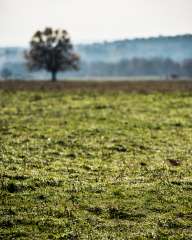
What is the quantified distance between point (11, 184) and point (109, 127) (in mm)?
13749

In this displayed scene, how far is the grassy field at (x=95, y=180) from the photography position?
10.9 metres

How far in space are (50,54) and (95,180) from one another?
318ft

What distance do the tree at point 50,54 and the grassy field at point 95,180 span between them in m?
82.7

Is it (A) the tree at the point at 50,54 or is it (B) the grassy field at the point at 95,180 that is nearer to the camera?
(B) the grassy field at the point at 95,180

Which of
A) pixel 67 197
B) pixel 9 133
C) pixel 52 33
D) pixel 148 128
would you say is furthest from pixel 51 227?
pixel 52 33

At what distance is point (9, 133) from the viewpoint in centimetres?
2412

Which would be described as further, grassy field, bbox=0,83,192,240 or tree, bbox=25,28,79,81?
tree, bbox=25,28,79,81

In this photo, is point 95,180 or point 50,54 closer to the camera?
point 95,180

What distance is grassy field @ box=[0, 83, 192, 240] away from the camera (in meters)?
10.9

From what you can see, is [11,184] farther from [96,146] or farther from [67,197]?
[96,146]

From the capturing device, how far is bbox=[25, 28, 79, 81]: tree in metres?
110

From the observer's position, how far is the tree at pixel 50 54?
359ft

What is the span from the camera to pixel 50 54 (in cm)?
10950

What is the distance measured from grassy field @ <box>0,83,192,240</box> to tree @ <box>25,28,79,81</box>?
271ft
